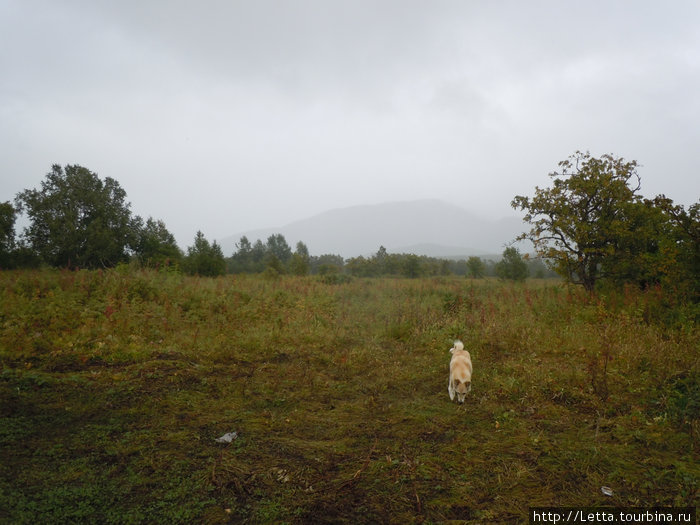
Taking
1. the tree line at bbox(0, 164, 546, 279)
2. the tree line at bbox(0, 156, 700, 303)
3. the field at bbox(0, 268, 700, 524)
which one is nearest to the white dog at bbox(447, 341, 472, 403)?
the field at bbox(0, 268, 700, 524)

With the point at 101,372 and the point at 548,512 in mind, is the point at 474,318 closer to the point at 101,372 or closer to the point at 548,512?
the point at 548,512

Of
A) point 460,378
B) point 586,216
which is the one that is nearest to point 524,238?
point 586,216

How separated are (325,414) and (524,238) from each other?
29.5 feet

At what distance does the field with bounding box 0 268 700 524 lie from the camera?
9.27ft

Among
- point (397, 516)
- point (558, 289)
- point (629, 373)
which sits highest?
point (558, 289)

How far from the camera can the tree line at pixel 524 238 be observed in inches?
328

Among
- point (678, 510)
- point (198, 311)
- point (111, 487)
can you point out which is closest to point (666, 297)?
point (678, 510)

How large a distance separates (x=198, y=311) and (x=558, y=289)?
12370 mm

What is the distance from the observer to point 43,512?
2.57m

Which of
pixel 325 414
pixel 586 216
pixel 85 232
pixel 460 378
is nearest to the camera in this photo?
pixel 325 414

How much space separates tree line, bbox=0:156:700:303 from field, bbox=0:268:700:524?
147 centimetres

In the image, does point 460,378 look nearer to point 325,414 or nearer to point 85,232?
point 325,414

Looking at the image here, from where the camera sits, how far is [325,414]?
178 inches

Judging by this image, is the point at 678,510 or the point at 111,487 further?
the point at 111,487
